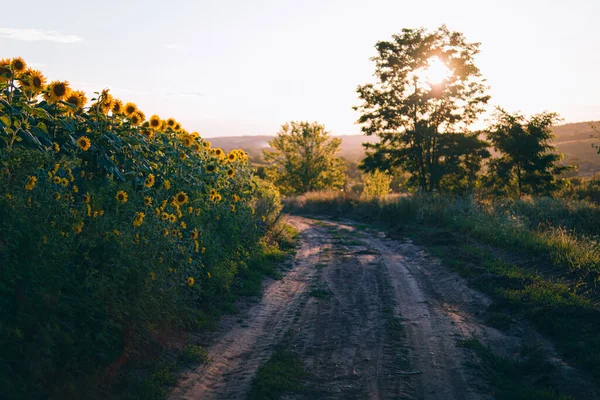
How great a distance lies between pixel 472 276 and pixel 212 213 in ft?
17.3

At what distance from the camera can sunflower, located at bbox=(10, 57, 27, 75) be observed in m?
5.82

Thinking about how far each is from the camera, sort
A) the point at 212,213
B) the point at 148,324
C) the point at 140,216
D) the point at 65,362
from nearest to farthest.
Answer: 1. the point at 65,362
2. the point at 148,324
3. the point at 140,216
4. the point at 212,213

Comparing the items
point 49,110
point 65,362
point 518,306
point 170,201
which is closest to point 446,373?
point 518,306

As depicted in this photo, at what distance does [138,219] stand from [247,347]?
2.04 metres

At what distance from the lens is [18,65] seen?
19.1 ft

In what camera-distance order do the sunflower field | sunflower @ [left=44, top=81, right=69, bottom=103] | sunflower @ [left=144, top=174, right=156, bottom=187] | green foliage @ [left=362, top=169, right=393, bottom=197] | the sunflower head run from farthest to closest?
green foliage @ [left=362, top=169, right=393, bottom=197]
the sunflower head
sunflower @ [left=144, top=174, right=156, bottom=187]
sunflower @ [left=44, top=81, right=69, bottom=103]
the sunflower field

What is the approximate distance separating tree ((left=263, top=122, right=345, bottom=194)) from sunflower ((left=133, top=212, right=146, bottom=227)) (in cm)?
4210

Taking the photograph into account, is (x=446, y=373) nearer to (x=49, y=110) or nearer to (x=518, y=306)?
(x=518, y=306)

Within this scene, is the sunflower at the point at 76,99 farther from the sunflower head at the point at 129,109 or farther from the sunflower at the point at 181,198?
the sunflower at the point at 181,198

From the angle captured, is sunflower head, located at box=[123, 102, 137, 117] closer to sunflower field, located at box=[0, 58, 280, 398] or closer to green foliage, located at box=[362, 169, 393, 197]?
sunflower field, located at box=[0, 58, 280, 398]

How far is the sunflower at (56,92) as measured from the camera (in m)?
6.18

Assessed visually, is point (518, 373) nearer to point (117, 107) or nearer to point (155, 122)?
point (155, 122)

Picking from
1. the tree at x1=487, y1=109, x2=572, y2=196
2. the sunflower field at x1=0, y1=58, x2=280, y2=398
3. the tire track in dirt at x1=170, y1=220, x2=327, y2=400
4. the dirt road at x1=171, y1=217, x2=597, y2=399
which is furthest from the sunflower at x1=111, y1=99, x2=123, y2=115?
the tree at x1=487, y1=109, x2=572, y2=196

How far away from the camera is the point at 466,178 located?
30.9 metres
